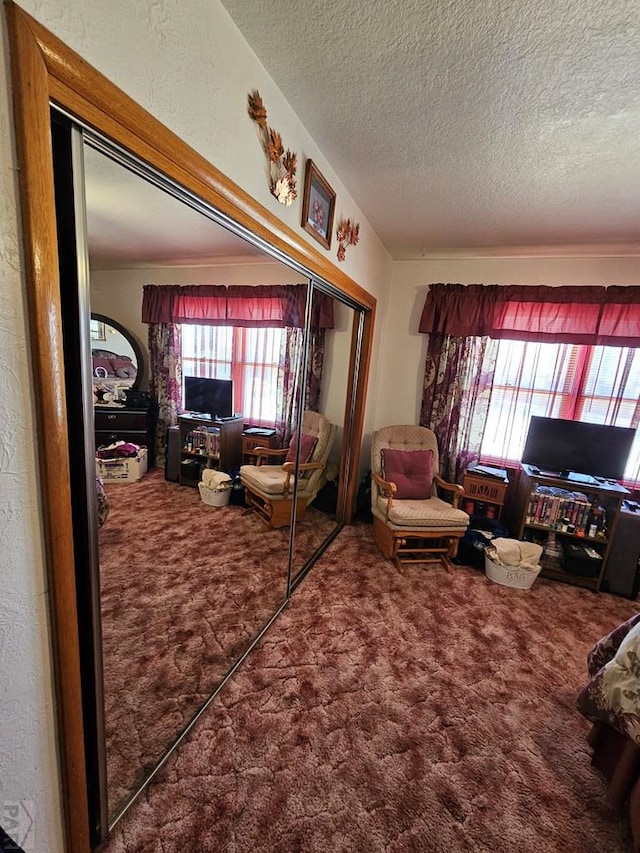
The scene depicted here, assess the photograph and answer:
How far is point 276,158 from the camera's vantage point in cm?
129

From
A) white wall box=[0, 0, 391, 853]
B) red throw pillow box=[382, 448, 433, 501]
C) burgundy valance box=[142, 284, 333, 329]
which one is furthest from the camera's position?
red throw pillow box=[382, 448, 433, 501]

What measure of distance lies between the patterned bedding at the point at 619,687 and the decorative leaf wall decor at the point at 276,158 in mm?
2152

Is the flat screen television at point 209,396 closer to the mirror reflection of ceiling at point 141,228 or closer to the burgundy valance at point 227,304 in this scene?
the burgundy valance at point 227,304

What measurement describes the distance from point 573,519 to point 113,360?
3181 mm

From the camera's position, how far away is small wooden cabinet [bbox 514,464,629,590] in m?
2.51

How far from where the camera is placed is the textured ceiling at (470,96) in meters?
0.99

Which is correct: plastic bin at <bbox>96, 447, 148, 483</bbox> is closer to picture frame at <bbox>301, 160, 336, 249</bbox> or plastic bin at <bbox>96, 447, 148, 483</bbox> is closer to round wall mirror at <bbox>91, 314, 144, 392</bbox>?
round wall mirror at <bbox>91, 314, 144, 392</bbox>

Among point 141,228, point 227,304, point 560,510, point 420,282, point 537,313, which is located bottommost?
point 560,510

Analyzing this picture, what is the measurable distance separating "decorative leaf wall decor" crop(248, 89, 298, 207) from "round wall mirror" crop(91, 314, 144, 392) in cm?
80

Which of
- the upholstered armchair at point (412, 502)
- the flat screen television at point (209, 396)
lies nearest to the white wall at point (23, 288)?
the flat screen television at point (209, 396)

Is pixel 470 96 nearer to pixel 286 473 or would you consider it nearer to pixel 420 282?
pixel 286 473

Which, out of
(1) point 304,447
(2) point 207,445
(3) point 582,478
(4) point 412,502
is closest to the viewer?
(2) point 207,445

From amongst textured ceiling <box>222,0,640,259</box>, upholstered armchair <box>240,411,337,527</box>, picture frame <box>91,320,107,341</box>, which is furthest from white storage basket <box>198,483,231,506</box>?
textured ceiling <box>222,0,640,259</box>

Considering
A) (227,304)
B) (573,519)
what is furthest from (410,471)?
(227,304)
